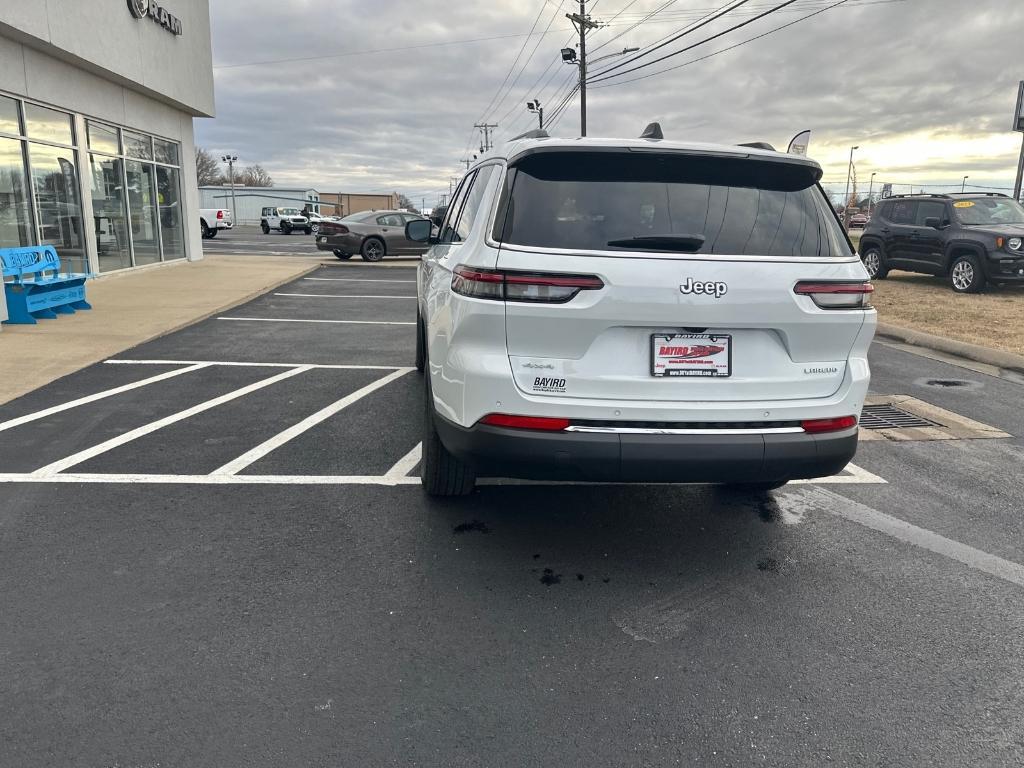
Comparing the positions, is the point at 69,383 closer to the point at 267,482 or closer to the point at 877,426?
the point at 267,482

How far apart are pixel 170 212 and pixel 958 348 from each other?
59.6 feet

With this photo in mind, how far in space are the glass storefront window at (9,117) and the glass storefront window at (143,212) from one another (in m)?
4.24

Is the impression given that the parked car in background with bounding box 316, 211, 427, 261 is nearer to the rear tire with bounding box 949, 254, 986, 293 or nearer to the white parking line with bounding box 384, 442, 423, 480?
the rear tire with bounding box 949, 254, 986, 293

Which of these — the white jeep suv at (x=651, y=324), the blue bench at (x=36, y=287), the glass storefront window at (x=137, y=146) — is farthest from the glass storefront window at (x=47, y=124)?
the white jeep suv at (x=651, y=324)

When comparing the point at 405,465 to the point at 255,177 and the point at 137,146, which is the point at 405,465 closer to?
the point at 137,146

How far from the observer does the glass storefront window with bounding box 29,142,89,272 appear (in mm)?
13133

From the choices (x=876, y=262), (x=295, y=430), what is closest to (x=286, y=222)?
(x=876, y=262)

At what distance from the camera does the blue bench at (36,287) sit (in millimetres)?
9445

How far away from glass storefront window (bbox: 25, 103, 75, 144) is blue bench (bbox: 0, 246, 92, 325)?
3580 millimetres

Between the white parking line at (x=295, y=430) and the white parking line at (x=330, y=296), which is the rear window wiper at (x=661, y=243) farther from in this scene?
the white parking line at (x=330, y=296)

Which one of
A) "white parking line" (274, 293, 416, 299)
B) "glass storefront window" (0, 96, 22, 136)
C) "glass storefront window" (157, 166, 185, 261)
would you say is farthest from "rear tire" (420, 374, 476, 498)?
"glass storefront window" (157, 166, 185, 261)

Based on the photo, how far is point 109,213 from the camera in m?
15.9

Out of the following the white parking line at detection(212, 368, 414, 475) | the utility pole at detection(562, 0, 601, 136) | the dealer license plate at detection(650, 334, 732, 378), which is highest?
the utility pole at detection(562, 0, 601, 136)

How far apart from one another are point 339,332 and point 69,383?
3697mm
